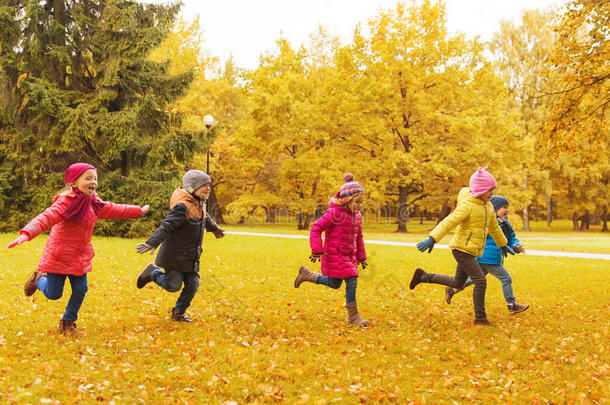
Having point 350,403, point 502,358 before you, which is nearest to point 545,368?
point 502,358

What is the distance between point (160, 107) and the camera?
19.0 metres

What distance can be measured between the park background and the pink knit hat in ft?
6.12

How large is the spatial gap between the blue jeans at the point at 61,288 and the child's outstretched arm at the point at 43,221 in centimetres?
69

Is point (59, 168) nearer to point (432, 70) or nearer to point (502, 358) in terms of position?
point (502, 358)

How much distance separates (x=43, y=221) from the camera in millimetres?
4516

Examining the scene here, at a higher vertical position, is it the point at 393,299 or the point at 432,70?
the point at 432,70

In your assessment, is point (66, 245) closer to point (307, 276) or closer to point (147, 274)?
point (147, 274)

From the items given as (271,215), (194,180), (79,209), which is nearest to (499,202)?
(194,180)

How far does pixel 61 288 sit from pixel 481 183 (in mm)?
5308

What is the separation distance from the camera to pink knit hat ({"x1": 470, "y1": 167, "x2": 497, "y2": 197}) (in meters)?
5.88

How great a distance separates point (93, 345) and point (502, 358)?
445 cm

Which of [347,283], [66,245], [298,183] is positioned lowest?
[347,283]

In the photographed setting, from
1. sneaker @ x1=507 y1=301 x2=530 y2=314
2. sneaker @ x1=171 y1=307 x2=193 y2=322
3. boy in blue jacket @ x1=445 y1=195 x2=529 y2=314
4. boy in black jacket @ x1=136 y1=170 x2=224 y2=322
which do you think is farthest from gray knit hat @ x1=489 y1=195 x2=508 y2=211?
sneaker @ x1=171 y1=307 x2=193 y2=322

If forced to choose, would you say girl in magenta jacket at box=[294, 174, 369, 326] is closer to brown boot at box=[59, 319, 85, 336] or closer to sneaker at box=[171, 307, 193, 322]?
sneaker at box=[171, 307, 193, 322]
